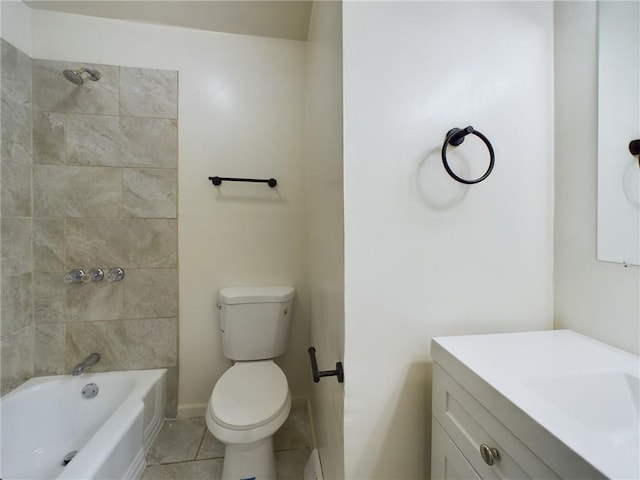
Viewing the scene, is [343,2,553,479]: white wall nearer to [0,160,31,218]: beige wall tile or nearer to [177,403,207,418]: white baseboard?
[177,403,207,418]: white baseboard

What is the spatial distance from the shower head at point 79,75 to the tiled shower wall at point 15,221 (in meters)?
0.23

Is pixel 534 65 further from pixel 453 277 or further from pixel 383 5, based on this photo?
pixel 453 277

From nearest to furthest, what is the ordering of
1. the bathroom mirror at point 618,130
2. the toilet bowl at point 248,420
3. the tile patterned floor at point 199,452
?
the bathroom mirror at point 618,130 < the toilet bowl at point 248,420 < the tile patterned floor at point 199,452

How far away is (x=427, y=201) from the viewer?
0.73 metres

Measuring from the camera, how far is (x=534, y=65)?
2.60 feet

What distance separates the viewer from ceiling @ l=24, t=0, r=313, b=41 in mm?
1394

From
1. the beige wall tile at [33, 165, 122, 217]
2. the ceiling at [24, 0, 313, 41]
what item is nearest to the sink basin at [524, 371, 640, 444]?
the ceiling at [24, 0, 313, 41]

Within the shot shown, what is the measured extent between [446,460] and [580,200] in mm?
804

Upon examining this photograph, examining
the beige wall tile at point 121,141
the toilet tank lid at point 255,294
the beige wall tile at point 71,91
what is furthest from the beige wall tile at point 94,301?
the beige wall tile at point 71,91

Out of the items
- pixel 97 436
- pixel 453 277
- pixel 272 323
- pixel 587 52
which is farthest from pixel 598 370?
pixel 97 436

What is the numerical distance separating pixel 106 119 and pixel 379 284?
182cm

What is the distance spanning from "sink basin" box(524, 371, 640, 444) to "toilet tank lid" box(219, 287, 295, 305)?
1.20 meters

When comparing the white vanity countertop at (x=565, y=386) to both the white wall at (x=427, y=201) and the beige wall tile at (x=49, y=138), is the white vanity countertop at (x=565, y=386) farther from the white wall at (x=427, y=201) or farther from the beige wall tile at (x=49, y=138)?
the beige wall tile at (x=49, y=138)

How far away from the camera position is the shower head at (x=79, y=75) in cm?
138
